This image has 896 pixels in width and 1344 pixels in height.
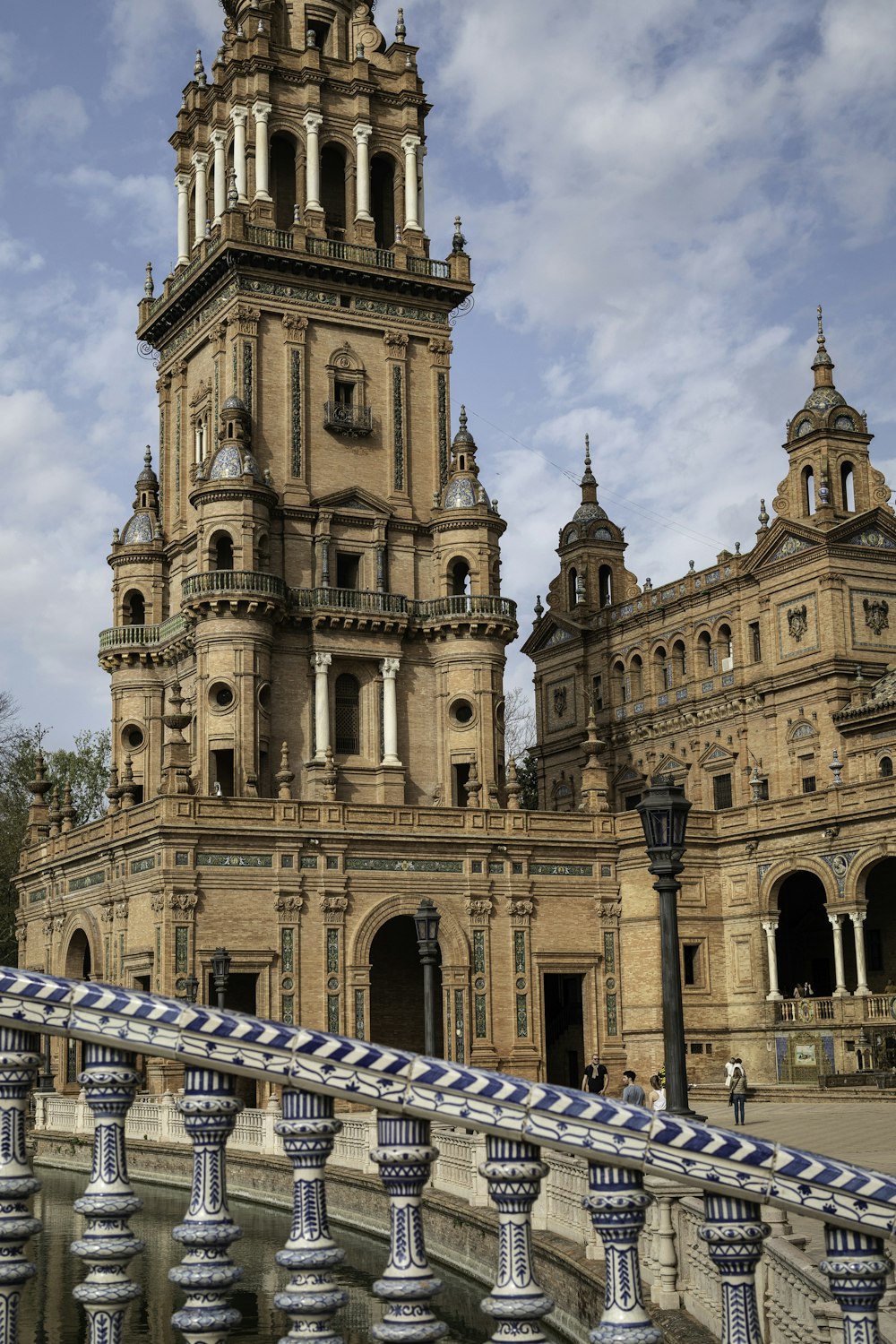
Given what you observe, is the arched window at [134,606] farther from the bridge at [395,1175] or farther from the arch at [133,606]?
the bridge at [395,1175]

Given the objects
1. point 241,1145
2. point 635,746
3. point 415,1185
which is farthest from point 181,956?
point 415,1185

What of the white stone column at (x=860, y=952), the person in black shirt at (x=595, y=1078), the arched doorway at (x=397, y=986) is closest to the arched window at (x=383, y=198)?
the arched doorway at (x=397, y=986)

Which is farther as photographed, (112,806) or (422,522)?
(422,522)

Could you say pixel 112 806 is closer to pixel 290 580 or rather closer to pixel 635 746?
pixel 290 580

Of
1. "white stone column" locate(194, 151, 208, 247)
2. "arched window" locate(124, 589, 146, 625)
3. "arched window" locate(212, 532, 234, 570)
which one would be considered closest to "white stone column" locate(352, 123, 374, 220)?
"white stone column" locate(194, 151, 208, 247)

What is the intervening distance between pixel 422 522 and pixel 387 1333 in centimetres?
5017

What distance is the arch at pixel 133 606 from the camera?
5591cm

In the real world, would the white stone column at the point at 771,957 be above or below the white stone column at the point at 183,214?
below

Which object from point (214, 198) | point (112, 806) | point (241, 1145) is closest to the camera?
point (241, 1145)

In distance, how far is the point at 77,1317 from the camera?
1576 cm

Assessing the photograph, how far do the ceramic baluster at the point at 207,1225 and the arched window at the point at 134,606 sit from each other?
52030mm

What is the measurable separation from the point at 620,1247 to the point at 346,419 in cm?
4983

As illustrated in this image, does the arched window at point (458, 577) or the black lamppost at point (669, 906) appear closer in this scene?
the black lamppost at point (669, 906)

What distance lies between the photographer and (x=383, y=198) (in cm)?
5806
